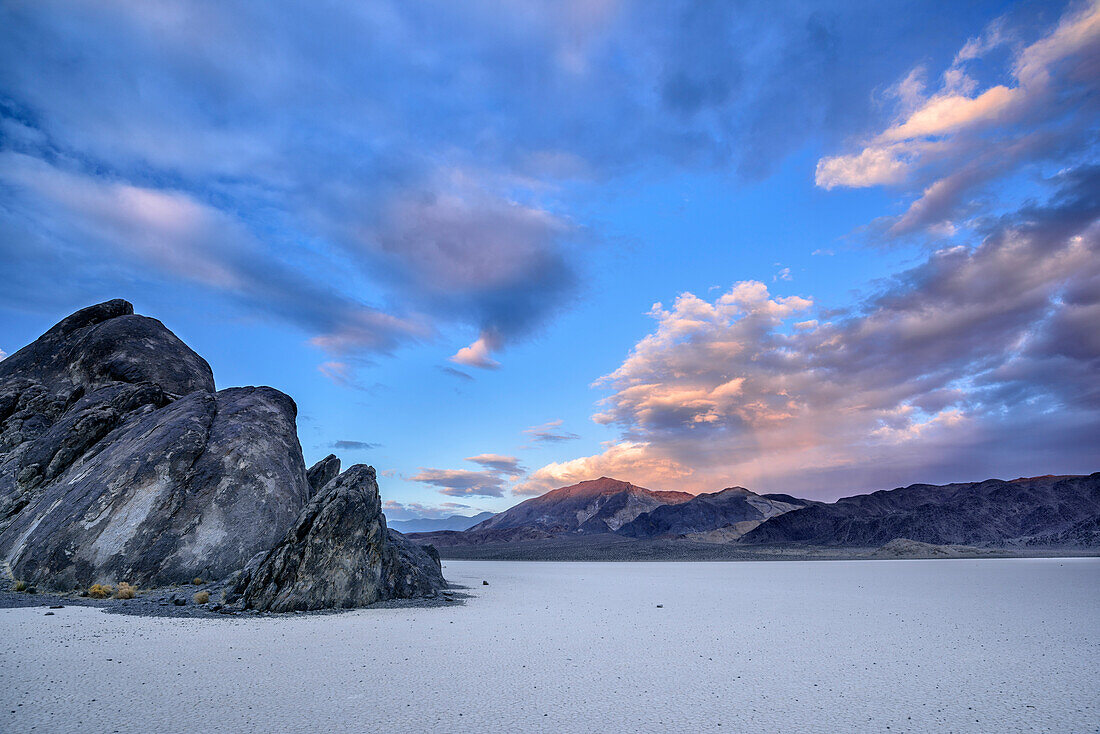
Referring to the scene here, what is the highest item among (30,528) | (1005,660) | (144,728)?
(30,528)

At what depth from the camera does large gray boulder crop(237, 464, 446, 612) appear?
12523mm

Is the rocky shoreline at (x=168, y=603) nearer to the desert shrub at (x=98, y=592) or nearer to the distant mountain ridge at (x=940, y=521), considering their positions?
the desert shrub at (x=98, y=592)

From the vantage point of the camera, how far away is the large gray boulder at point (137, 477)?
1580cm

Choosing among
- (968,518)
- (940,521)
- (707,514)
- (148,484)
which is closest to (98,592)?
(148,484)

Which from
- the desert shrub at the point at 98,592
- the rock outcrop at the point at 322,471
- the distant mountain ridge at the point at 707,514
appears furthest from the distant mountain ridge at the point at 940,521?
the desert shrub at the point at 98,592

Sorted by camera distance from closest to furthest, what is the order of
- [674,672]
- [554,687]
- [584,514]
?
1. [554,687]
2. [674,672]
3. [584,514]

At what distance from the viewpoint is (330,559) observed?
13.1 m

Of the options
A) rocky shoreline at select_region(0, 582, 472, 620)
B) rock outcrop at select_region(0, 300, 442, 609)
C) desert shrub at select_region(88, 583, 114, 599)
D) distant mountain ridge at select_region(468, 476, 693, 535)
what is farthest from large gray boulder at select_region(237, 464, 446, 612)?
distant mountain ridge at select_region(468, 476, 693, 535)

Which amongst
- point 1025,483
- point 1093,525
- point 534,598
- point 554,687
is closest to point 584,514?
point 1025,483

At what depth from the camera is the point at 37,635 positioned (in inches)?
354

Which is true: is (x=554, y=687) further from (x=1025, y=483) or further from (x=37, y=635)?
(x=1025, y=483)

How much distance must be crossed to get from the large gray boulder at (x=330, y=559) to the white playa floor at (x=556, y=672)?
161cm

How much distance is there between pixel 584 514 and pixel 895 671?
183458 millimetres

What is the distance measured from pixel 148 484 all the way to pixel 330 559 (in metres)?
8.44
